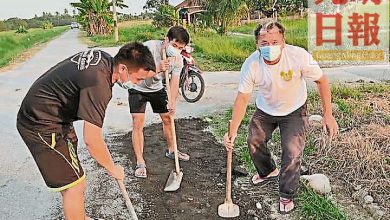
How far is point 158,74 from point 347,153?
6.34 feet

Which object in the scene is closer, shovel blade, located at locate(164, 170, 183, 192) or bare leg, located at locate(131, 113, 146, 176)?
shovel blade, located at locate(164, 170, 183, 192)

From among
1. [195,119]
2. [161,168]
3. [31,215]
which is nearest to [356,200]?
[161,168]

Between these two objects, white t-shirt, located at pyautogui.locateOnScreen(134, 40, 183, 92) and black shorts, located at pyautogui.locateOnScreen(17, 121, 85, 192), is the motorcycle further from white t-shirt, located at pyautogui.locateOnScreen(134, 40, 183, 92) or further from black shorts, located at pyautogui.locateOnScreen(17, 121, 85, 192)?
black shorts, located at pyautogui.locateOnScreen(17, 121, 85, 192)

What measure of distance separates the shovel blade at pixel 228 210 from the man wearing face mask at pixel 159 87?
3.45 ft

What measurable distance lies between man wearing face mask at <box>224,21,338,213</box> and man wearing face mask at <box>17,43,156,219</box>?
1.02 metres

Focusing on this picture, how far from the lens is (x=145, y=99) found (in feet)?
13.5

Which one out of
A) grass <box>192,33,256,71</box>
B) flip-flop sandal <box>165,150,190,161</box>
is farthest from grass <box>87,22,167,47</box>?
flip-flop sandal <box>165,150,190,161</box>

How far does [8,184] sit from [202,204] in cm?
194

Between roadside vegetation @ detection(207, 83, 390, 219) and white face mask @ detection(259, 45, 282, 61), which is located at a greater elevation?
white face mask @ detection(259, 45, 282, 61)

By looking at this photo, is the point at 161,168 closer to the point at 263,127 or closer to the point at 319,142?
the point at 263,127

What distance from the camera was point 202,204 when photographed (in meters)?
3.55

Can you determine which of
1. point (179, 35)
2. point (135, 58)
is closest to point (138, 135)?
point (179, 35)

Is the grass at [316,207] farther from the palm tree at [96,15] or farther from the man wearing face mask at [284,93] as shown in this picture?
the palm tree at [96,15]

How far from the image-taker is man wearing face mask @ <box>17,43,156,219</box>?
238cm
